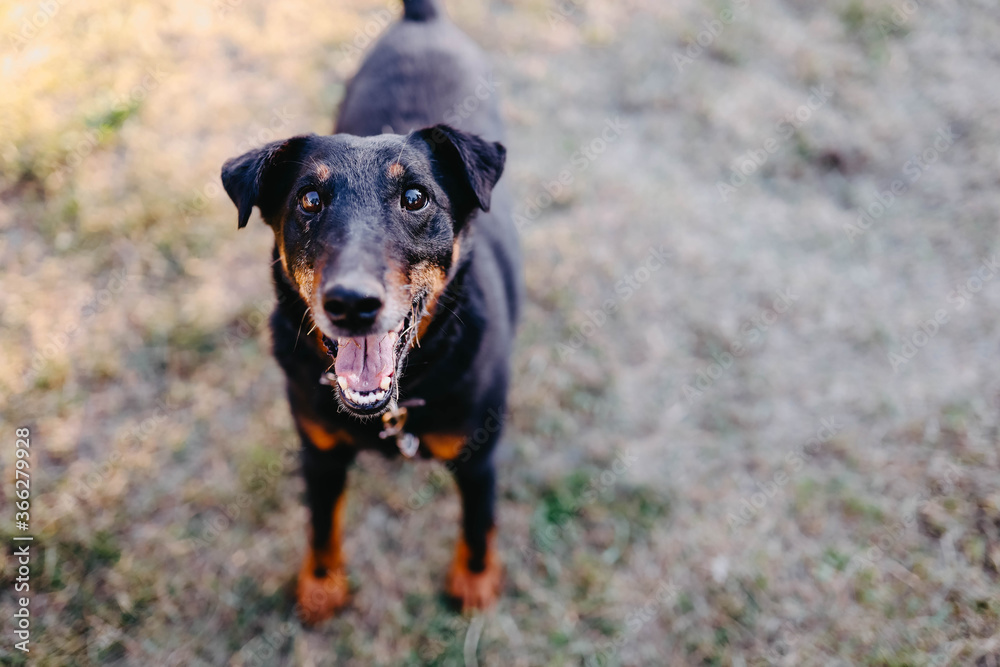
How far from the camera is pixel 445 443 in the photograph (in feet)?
8.27

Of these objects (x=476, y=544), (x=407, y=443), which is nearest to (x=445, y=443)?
(x=407, y=443)

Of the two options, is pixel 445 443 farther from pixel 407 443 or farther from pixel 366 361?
pixel 366 361

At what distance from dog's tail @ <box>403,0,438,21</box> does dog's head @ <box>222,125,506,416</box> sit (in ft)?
5.71

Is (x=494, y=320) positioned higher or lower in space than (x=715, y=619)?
higher

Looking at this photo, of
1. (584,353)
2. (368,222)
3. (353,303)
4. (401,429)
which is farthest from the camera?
(584,353)

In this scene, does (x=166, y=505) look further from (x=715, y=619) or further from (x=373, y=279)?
(x=715, y=619)

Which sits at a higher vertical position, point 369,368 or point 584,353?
point 369,368

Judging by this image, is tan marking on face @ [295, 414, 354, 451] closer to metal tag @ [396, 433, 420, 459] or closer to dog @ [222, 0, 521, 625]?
dog @ [222, 0, 521, 625]

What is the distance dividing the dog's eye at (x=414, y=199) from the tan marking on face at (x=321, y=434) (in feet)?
3.01

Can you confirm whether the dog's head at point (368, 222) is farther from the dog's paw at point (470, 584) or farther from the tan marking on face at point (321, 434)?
the dog's paw at point (470, 584)

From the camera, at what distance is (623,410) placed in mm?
3773

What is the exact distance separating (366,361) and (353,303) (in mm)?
360

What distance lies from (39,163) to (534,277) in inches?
132

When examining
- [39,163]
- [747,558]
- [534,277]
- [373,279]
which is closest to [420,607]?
[747,558]
